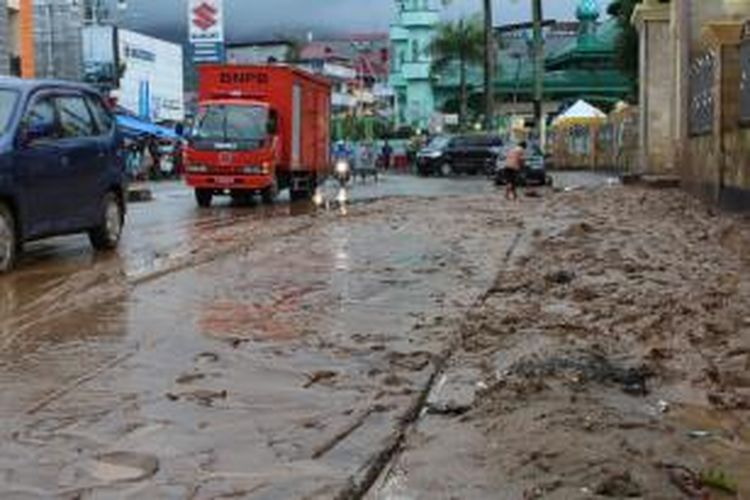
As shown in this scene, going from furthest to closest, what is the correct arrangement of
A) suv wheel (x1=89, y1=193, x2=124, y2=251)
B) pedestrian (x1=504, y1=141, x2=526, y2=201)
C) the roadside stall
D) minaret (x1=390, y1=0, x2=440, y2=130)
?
minaret (x1=390, y1=0, x2=440, y2=130) < the roadside stall < pedestrian (x1=504, y1=141, x2=526, y2=201) < suv wheel (x1=89, y1=193, x2=124, y2=251)

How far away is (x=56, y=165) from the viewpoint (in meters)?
14.2

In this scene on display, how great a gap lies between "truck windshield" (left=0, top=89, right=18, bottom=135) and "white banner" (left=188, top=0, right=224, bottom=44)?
4601 centimetres

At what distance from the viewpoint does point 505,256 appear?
606 inches

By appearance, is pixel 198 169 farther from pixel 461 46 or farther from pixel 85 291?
pixel 461 46

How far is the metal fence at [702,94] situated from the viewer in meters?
23.2

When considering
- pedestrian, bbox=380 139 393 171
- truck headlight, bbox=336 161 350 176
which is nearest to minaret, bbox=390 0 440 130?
pedestrian, bbox=380 139 393 171

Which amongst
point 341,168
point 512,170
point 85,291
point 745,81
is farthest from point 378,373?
point 341,168

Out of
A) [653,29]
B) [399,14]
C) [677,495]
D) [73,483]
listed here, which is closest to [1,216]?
[73,483]

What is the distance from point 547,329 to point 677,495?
4.15 metres

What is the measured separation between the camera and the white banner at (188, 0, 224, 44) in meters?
59.3

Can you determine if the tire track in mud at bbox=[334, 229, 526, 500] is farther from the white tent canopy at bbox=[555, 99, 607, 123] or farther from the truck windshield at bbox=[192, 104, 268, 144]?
the white tent canopy at bbox=[555, 99, 607, 123]

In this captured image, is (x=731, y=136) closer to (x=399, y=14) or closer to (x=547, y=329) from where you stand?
(x=547, y=329)

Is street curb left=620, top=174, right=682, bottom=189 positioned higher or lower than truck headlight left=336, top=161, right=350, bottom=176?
lower

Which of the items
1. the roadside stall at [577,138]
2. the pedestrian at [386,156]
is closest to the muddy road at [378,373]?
the roadside stall at [577,138]
